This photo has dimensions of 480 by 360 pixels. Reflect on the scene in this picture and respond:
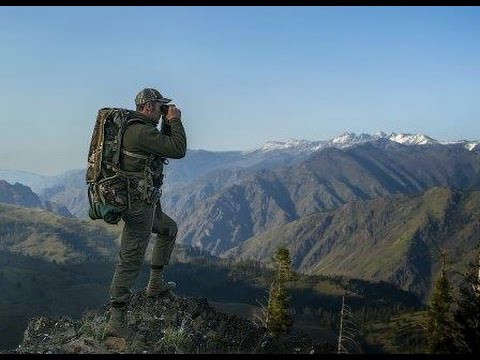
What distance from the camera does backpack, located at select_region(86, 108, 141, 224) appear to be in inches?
431

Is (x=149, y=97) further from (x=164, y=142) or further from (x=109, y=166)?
(x=109, y=166)

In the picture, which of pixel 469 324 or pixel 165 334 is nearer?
pixel 469 324

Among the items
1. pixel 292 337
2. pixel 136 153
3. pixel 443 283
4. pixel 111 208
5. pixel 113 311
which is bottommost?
pixel 443 283

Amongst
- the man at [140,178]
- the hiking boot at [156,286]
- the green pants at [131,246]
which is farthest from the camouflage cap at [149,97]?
the hiking boot at [156,286]

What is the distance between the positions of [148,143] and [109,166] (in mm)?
1040

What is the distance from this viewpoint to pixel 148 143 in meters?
10.7

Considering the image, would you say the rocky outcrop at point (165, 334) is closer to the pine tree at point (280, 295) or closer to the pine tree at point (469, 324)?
the pine tree at point (469, 324)

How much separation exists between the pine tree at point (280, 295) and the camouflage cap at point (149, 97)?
45312mm

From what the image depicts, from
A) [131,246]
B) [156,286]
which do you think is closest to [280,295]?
[156,286]

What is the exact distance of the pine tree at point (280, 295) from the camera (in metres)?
56.3
